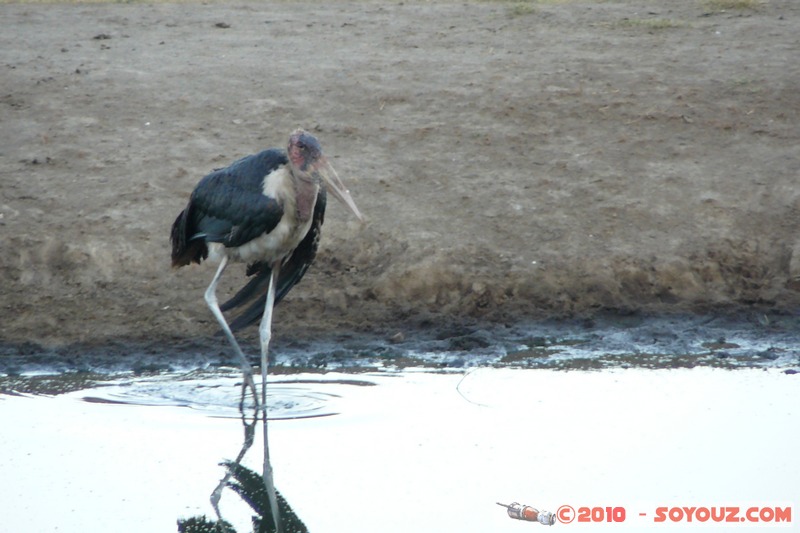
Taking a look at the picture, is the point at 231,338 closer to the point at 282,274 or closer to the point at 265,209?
the point at 282,274

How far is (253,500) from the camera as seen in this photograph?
4.72 meters

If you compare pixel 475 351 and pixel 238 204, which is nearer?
pixel 238 204

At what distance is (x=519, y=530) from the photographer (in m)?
4.29

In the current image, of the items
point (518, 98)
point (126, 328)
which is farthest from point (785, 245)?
point (126, 328)

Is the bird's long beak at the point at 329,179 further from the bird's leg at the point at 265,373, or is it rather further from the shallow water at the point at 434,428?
the shallow water at the point at 434,428

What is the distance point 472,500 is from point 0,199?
429 cm

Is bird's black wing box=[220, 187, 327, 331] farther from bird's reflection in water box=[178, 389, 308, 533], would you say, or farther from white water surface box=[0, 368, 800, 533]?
bird's reflection in water box=[178, 389, 308, 533]

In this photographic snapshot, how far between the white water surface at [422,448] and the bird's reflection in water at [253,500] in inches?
1.6

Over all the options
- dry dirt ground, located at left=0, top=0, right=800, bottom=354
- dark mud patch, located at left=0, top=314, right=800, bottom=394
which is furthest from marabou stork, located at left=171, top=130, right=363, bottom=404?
dry dirt ground, located at left=0, top=0, right=800, bottom=354

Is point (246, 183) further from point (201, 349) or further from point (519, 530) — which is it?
point (519, 530)

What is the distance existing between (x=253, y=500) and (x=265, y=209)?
134 centimetres

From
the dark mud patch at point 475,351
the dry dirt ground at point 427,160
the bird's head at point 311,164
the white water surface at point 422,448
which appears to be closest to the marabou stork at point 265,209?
the bird's head at point 311,164

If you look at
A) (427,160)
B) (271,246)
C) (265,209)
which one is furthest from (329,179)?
(427,160)

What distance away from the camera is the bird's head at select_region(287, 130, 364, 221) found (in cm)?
538
